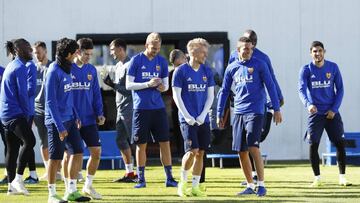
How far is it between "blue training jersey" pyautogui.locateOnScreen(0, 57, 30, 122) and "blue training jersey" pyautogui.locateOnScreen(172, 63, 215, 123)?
184 centimetres

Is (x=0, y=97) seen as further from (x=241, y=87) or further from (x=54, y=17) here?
(x=54, y=17)

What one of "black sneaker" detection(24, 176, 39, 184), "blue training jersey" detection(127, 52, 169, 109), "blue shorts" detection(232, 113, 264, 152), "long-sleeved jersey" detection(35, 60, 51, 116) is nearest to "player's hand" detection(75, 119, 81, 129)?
"blue training jersey" detection(127, 52, 169, 109)

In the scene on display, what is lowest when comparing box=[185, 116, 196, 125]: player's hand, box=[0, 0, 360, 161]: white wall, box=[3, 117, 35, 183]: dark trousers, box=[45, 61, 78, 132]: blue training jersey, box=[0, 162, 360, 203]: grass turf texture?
box=[0, 162, 360, 203]: grass turf texture

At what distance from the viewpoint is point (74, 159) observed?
10.4 metres

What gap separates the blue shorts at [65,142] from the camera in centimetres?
1007

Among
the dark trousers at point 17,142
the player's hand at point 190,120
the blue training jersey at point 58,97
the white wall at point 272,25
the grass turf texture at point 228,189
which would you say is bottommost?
the grass turf texture at point 228,189

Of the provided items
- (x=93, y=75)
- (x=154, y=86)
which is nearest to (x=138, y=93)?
(x=154, y=86)

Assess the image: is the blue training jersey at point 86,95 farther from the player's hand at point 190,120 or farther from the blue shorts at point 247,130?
the blue shorts at point 247,130

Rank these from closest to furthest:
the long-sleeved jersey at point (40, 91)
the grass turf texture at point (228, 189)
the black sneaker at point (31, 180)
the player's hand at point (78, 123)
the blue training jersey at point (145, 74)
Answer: the player's hand at point (78, 123) → the grass turf texture at point (228, 189) → the blue training jersey at point (145, 74) → the long-sleeved jersey at point (40, 91) → the black sneaker at point (31, 180)

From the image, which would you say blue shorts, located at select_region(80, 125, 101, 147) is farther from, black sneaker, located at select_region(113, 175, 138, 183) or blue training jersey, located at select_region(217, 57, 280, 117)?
black sneaker, located at select_region(113, 175, 138, 183)

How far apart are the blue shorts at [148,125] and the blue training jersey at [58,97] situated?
2.13m

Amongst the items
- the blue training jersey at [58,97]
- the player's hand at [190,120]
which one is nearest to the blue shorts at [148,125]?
the player's hand at [190,120]

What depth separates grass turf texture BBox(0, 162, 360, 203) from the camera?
35.0 feet

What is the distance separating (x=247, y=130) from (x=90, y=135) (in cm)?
183
